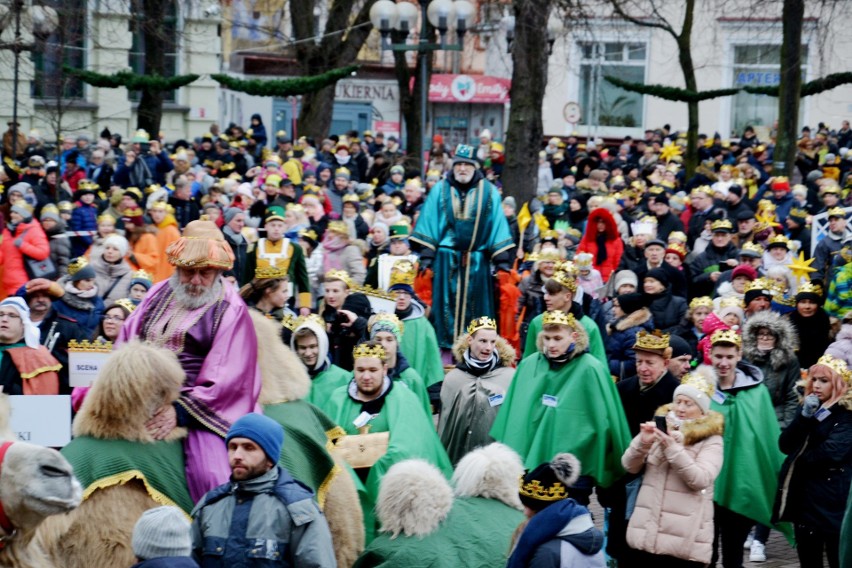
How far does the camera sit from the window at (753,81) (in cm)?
4303

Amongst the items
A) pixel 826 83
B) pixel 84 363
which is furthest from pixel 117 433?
pixel 826 83

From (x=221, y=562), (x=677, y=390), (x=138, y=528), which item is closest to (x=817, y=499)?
(x=677, y=390)

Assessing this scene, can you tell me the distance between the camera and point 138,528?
5.05 metres

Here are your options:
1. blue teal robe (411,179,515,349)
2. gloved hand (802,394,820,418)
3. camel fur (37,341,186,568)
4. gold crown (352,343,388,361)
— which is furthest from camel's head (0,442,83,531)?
blue teal robe (411,179,515,349)

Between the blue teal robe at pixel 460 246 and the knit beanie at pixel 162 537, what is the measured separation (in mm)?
8075

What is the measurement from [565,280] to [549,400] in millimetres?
1459

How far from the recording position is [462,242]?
13.1 metres

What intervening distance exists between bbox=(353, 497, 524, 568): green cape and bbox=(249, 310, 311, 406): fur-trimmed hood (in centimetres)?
120

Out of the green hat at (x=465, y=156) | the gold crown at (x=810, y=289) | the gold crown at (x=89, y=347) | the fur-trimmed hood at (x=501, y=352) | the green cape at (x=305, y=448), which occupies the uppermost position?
the green hat at (x=465, y=156)

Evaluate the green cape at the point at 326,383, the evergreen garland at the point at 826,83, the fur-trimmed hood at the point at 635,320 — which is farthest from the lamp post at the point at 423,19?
the green cape at the point at 326,383

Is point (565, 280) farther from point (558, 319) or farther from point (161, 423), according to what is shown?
point (161, 423)

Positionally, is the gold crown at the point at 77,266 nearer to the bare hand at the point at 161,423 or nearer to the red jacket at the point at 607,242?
the bare hand at the point at 161,423

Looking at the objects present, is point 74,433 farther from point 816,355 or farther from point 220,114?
point 220,114

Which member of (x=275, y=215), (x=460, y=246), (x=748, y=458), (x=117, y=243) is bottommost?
(x=748, y=458)
